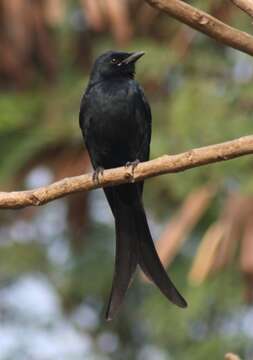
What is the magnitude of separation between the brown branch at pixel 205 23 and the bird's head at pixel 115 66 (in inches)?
56.0

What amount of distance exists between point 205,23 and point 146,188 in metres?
4.43

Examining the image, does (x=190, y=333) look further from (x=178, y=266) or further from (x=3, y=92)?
(x=3, y=92)

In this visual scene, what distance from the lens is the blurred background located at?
7379mm

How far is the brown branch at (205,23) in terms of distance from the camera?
4.25 m

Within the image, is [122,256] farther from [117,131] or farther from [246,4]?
[246,4]

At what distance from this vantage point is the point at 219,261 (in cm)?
714

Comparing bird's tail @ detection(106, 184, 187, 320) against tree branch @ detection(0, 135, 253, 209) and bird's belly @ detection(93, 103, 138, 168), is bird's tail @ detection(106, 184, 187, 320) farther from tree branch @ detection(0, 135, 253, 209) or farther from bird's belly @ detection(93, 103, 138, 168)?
tree branch @ detection(0, 135, 253, 209)

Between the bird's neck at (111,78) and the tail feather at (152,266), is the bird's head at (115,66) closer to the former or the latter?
the bird's neck at (111,78)

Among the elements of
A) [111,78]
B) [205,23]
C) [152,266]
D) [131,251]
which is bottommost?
[152,266]

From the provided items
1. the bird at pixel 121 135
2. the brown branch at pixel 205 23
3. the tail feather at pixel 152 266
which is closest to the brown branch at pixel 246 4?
the brown branch at pixel 205 23

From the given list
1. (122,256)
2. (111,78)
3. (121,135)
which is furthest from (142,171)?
(111,78)

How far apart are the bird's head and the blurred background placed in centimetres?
123

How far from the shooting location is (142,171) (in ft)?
14.6

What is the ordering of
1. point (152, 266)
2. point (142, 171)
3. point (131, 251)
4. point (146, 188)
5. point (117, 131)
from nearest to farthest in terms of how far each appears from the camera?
point (142, 171) → point (152, 266) → point (131, 251) → point (117, 131) → point (146, 188)
